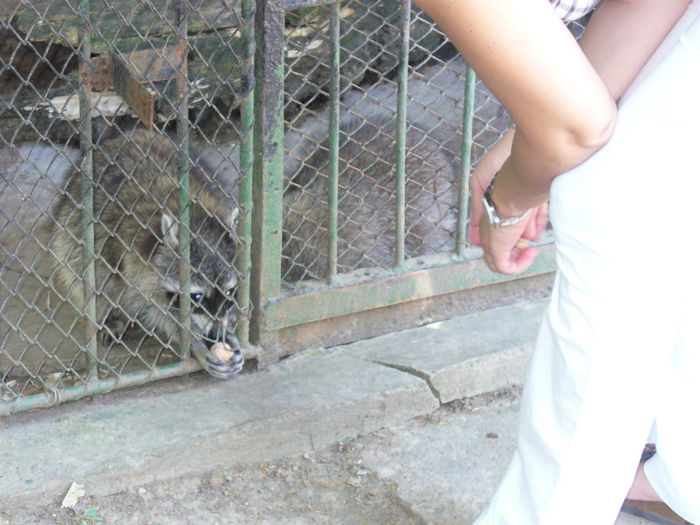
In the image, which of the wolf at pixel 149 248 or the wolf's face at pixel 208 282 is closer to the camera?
the wolf's face at pixel 208 282

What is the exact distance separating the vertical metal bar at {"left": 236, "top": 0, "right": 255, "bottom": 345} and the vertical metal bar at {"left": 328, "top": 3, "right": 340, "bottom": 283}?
0.37m

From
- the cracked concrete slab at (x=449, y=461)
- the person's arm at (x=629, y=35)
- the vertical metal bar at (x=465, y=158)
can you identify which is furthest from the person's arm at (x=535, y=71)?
the vertical metal bar at (x=465, y=158)

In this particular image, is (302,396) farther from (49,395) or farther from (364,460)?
(49,395)

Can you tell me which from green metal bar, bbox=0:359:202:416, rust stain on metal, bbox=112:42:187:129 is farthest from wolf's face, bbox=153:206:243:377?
rust stain on metal, bbox=112:42:187:129

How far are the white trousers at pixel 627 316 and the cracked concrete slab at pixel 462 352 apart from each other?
156 centimetres

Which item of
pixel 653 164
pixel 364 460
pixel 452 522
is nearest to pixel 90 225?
pixel 364 460

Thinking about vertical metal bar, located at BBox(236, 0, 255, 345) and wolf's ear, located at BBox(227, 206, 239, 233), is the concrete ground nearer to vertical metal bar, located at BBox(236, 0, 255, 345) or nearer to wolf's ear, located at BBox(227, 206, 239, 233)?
vertical metal bar, located at BBox(236, 0, 255, 345)

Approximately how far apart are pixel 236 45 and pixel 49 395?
2144 millimetres

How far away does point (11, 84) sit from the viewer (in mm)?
4527

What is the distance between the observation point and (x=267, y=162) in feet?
10.0

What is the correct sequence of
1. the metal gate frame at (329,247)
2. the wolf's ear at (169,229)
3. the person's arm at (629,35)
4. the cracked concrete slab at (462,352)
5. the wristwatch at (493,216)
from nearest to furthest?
the person's arm at (629,35), the wristwatch at (493,216), the metal gate frame at (329,247), the cracked concrete slab at (462,352), the wolf's ear at (169,229)

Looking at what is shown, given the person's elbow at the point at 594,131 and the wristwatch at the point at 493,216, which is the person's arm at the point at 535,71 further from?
the wristwatch at the point at 493,216

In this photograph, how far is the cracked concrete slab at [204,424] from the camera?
2756mm

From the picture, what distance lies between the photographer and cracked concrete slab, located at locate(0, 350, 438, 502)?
276cm
